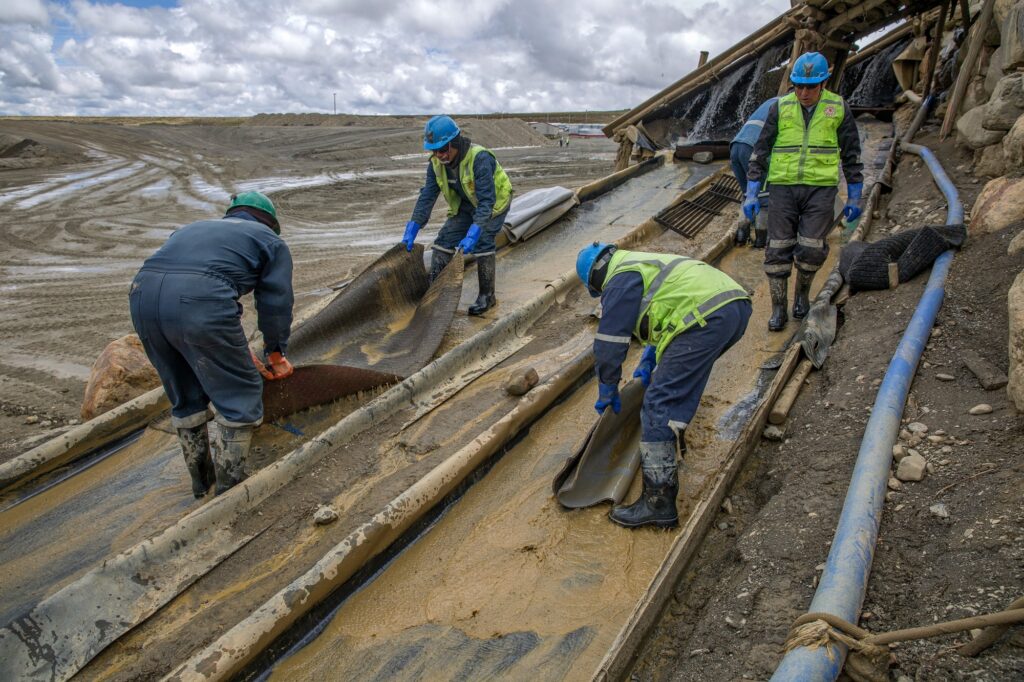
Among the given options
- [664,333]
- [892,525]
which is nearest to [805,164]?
[664,333]

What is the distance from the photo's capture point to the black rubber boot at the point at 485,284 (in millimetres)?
5816

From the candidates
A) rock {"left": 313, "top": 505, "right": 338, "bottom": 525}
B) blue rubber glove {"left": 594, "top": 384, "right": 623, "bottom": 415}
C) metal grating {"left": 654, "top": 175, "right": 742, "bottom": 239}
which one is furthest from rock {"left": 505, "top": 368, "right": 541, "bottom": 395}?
metal grating {"left": 654, "top": 175, "right": 742, "bottom": 239}

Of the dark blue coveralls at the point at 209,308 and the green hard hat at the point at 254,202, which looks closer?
the dark blue coveralls at the point at 209,308

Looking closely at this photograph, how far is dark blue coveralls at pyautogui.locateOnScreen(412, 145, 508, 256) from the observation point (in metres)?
5.38

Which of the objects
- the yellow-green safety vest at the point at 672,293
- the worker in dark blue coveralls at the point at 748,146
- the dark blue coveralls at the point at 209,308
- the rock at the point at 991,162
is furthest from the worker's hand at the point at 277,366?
the rock at the point at 991,162

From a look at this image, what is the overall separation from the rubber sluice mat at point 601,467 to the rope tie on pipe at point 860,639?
150cm

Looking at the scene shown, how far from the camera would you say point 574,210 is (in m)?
8.66

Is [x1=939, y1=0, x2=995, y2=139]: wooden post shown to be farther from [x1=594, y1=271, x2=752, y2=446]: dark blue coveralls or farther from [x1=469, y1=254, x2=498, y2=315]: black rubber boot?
[x1=594, y1=271, x2=752, y2=446]: dark blue coveralls

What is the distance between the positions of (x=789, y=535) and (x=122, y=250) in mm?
10327

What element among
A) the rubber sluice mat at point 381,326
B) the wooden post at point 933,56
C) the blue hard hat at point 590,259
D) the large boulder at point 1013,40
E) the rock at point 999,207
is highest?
the wooden post at point 933,56

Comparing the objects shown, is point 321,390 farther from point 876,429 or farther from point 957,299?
point 957,299

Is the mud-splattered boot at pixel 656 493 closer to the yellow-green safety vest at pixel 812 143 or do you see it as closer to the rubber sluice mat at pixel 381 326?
the rubber sluice mat at pixel 381 326

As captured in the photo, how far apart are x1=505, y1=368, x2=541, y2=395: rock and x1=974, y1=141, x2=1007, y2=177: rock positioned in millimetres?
4737

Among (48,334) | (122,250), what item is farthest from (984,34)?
(122,250)
